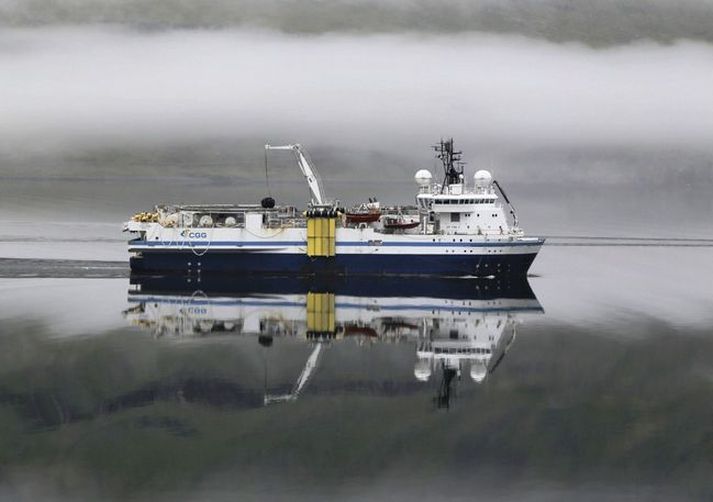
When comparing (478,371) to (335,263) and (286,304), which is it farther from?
(335,263)

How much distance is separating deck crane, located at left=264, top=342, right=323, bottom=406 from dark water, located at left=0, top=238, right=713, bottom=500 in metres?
0.21

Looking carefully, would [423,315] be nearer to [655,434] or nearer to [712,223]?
[655,434]

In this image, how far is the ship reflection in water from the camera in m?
45.3

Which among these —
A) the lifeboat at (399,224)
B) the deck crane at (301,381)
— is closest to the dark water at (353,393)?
the deck crane at (301,381)

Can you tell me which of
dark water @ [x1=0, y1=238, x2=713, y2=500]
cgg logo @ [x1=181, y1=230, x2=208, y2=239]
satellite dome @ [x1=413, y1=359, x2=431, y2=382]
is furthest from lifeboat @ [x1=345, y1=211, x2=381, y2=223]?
satellite dome @ [x1=413, y1=359, x2=431, y2=382]

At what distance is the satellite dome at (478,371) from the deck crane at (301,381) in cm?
724

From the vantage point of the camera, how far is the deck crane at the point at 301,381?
38188mm

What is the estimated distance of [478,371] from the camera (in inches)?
1708

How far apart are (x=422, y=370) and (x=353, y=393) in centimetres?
539

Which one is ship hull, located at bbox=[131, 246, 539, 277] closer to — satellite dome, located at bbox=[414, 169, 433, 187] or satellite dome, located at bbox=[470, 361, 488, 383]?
satellite dome, located at bbox=[414, 169, 433, 187]

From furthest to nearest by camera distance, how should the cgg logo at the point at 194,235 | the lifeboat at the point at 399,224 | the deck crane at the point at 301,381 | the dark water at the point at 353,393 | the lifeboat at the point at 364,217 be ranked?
the cgg logo at the point at 194,235
the lifeboat at the point at 364,217
the lifeboat at the point at 399,224
the deck crane at the point at 301,381
the dark water at the point at 353,393

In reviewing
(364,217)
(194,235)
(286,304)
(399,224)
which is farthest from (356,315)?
(194,235)

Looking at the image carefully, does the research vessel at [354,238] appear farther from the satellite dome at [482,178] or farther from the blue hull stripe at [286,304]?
the blue hull stripe at [286,304]

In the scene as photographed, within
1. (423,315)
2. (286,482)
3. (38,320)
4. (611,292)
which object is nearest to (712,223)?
(611,292)
